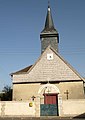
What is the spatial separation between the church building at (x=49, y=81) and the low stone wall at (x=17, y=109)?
141 inches

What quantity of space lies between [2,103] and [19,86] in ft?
16.3

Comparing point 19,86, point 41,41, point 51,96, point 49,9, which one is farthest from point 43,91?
point 49,9

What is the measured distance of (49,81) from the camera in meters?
28.2

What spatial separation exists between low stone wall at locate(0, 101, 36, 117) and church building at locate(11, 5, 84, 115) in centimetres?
359

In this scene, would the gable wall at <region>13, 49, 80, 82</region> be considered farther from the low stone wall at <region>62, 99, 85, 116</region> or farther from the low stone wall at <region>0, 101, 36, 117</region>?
the low stone wall at <region>0, 101, 36, 117</region>

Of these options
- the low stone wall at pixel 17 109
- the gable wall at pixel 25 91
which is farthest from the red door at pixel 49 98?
the low stone wall at pixel 17 109

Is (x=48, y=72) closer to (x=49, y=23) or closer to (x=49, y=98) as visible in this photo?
(x=49, y=98)

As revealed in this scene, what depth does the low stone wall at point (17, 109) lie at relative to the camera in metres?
23.8

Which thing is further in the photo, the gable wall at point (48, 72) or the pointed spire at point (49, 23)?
the pointed spire at point (49, 23)

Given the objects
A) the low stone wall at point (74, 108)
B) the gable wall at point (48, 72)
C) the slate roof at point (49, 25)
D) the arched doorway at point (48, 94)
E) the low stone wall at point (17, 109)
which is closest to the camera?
the low stone wall at point (74, 108)

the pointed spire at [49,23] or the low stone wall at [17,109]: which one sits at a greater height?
the pointed spire at [49,23]

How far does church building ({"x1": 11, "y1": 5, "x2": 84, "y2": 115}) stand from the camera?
91.1 feet

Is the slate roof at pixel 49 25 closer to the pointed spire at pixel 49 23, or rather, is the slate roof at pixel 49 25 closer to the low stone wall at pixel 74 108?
the pointed spire at pixel 49 23

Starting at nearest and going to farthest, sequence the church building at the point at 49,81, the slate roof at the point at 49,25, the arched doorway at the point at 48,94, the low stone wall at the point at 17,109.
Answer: the low stone wall at the point at 17,109
the arched doorway at the point at 48,94
the church building at the point at 49,81
the slate roof at the point at 49,25
